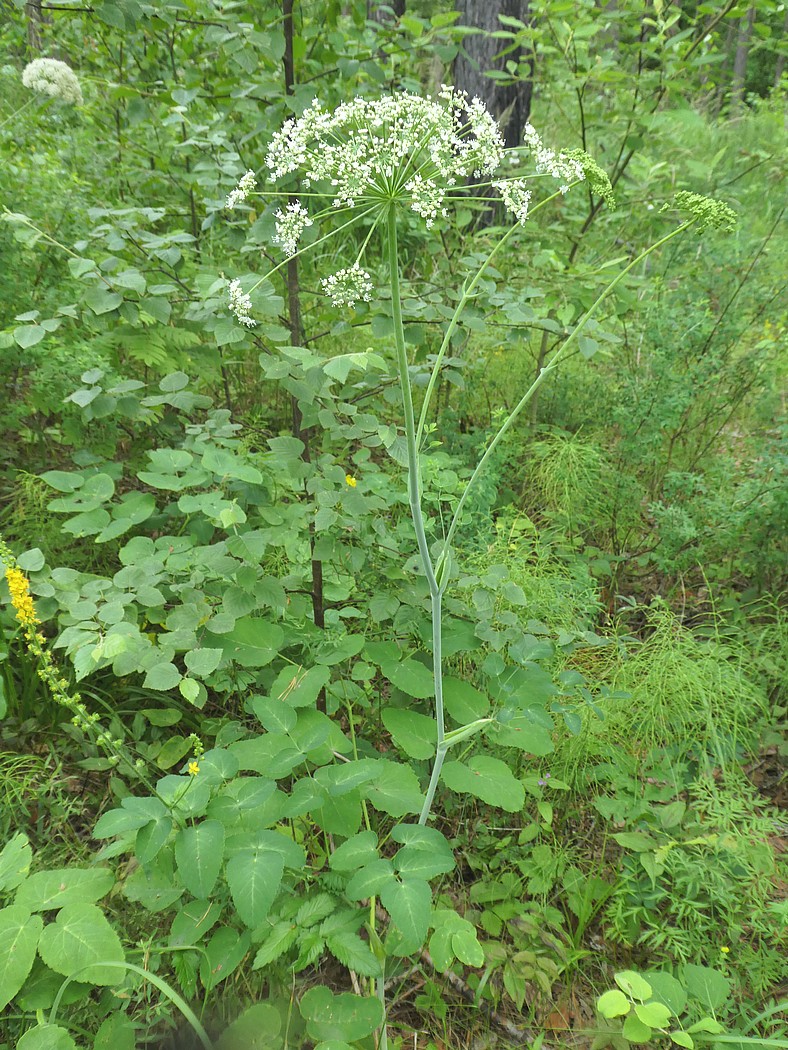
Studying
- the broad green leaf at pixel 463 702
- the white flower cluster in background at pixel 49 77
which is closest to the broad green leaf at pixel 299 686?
the broad green leaf at pixel 463 702

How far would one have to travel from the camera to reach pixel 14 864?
1320mm

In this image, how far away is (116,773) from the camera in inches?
76.2

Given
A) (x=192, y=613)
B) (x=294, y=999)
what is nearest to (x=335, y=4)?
(x=192, y=613)

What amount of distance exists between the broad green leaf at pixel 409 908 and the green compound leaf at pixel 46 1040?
60 cm

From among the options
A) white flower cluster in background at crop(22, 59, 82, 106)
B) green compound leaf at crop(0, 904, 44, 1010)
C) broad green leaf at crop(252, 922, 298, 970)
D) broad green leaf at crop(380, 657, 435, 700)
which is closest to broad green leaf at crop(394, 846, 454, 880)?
broad green leaf at crop(252, 922, 298, 970)

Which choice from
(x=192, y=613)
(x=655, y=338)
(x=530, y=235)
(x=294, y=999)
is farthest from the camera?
(x=530, y=235)

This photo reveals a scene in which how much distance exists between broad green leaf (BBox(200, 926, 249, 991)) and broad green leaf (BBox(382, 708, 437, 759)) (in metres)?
0.57

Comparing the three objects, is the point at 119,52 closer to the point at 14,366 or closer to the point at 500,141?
the point at 14,366

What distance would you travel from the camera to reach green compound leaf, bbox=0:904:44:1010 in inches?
44.5

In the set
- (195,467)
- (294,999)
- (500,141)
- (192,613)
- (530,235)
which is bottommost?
(294,999)

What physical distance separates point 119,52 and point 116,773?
11.2 ft

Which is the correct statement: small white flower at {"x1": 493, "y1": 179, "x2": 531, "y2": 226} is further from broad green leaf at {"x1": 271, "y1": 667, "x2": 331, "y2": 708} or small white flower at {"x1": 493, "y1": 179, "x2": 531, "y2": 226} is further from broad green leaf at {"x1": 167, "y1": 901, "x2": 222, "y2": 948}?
broad green leaf at {"x1": 167, "y1": 901, "x2": 222, "y2": 948}

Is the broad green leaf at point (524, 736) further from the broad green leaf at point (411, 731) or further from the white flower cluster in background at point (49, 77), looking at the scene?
the white flower cluster in background at point (49, 77)

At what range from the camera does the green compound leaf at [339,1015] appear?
119 centimetres
